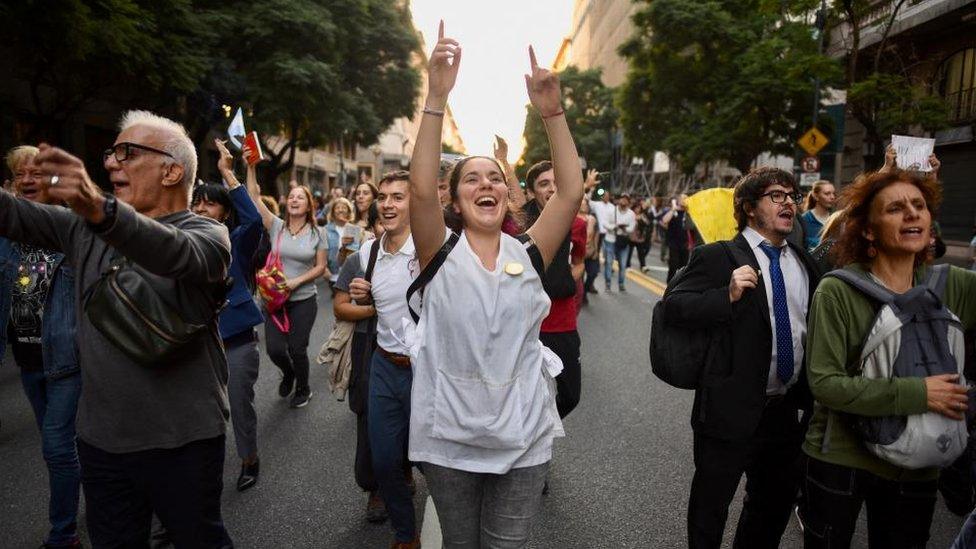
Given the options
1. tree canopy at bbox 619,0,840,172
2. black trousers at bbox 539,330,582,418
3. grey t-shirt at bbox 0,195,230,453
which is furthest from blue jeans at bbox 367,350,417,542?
tree canopy at bbox 619,0,840,172

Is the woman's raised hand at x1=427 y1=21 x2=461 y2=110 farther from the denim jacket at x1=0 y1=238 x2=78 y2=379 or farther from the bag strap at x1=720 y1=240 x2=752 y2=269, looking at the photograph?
the denim jacket at x1=0 y1=238 x2=78 y2=379

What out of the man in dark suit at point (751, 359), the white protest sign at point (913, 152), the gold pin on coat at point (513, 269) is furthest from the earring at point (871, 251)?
the white protest sign at point (913, 152)

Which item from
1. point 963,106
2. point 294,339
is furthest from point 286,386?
point 963,106

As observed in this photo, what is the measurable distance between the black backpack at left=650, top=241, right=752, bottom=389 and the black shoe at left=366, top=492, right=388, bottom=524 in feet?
5.60

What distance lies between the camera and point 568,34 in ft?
390

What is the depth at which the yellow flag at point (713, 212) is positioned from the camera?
3.22m

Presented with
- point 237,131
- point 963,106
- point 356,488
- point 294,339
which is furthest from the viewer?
point 963,106

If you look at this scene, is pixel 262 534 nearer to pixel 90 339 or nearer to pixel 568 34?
pixel 90 339

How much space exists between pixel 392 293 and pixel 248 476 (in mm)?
1706

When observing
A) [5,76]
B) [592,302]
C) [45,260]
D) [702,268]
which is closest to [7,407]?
[45,260]

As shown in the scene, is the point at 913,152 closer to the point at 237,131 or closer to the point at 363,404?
the point at 363,404

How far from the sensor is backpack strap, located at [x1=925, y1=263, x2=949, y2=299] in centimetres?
232

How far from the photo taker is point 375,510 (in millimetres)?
3506

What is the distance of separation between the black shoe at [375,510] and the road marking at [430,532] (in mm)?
233
